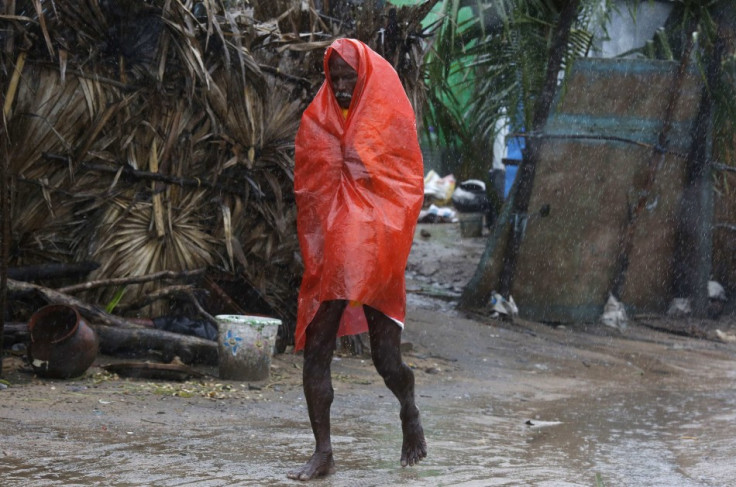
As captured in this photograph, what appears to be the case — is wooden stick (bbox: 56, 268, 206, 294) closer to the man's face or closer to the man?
the man

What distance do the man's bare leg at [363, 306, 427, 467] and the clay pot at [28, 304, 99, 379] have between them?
93.7 inches

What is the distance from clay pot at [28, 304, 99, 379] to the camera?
19.2 feet

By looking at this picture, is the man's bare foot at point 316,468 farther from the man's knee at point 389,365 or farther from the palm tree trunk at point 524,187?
the palm tree trunk at point 524,187

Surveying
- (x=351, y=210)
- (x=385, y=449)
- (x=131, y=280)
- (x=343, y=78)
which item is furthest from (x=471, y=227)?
(x=351, y=210)

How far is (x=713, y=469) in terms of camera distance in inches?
184

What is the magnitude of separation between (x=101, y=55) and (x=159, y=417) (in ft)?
9.11

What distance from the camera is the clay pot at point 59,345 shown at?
19.2 ft

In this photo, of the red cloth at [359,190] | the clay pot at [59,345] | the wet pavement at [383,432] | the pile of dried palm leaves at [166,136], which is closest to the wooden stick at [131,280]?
the pile of dried palm leaves at [166,136]

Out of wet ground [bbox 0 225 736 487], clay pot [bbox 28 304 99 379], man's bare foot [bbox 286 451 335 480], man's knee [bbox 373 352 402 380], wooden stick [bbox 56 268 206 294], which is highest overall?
wooden stick [bbox 56 268 206 294]

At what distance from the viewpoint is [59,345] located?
19.2ft

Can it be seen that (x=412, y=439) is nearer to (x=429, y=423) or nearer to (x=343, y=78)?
(x=429, y=423)

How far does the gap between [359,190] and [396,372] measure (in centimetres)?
83

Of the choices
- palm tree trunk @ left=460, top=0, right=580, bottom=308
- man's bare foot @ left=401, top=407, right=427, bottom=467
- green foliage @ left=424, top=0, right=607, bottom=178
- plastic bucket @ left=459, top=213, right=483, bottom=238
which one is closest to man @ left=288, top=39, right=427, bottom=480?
man's bare foot @ left=401, top=407, right=427, bottom=467

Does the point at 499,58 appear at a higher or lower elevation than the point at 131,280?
higher
